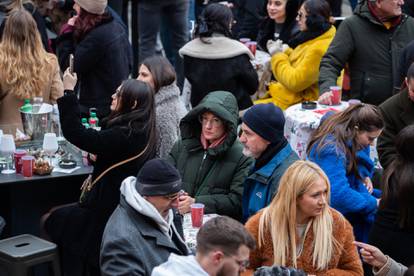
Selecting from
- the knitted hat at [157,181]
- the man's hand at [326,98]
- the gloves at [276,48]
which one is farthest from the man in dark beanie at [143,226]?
the gloves at [276,48]

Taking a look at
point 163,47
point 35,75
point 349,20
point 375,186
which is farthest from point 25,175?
point 163,47

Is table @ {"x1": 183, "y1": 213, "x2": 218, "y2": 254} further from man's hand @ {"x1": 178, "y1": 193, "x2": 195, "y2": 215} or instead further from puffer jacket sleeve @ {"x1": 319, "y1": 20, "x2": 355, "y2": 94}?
puffer jacket sleeve @ {"x1": 319, "y1": 20, "x2": 355, "y2": 94}

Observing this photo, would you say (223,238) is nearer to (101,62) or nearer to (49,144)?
(49,144)

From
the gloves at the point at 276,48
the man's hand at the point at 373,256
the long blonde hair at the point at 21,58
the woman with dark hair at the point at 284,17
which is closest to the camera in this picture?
the man's hand at the point at 373,256

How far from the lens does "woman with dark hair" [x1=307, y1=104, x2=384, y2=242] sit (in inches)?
221

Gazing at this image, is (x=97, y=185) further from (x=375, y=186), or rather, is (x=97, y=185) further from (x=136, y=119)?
(x=375, y=186)

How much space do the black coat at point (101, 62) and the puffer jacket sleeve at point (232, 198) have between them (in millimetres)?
2322

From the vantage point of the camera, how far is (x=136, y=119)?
5965mm

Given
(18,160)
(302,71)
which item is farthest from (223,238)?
(302,71)

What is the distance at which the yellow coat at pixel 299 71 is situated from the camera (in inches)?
316

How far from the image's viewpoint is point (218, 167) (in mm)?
6055

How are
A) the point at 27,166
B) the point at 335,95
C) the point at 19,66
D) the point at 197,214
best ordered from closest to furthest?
1. the point at 197,214
2. the point at 27,166
3. the point at 19,66
4. the point at 335,95

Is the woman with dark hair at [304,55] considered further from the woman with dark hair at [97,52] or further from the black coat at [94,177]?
the black coat at [94,177]

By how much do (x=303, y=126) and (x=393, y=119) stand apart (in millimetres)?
889
